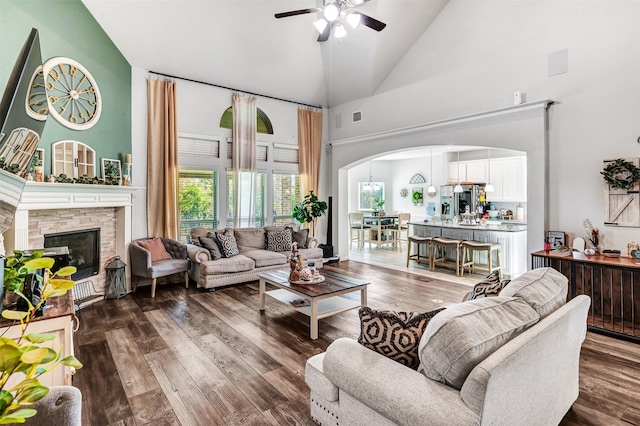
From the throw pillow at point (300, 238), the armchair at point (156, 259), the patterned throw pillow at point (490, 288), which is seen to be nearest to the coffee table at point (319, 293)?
the patterned throw pillow at point (490, 288)

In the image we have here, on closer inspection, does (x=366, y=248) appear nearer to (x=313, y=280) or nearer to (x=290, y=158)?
(x=290, y=158)

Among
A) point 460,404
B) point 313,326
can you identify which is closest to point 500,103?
point 313,326

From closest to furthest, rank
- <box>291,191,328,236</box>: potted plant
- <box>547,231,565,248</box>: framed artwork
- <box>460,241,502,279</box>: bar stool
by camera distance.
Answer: <box>547,231,565,248</box>: framed artwork
<box>460,241,502,279</box>: bar stool
<box>291,191,328,236</box>: potted plant

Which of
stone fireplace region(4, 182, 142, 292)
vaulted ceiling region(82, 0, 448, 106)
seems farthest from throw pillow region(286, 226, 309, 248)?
vaulted ceiling region(82, 0, 448, 106)

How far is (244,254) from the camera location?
596 cm

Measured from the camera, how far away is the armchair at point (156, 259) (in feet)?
16.1

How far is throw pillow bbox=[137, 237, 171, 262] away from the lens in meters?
5.23

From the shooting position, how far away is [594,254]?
4074 millimetres

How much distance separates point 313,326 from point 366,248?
6.47 metres

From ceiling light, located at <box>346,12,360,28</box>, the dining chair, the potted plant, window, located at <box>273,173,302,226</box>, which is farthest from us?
the dining chair

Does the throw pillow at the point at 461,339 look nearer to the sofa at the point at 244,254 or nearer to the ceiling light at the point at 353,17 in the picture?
the ceiling light at the point at 353,17

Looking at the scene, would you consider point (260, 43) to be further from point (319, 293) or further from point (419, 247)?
point (419, 247)

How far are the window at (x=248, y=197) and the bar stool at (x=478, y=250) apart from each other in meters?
3.97

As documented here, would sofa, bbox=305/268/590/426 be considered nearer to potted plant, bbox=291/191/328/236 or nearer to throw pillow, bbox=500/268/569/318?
throw pillow, bbox=500/268/569/318
